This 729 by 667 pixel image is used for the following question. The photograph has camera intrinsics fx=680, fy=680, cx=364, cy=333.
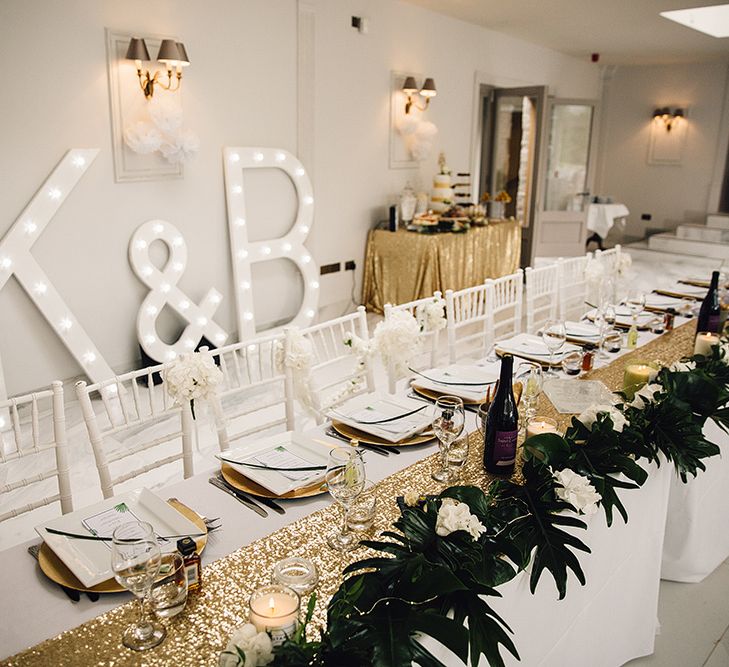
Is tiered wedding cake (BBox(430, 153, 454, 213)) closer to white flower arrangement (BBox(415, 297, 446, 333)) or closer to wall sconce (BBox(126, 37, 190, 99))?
wall sconce (BBox(126, 37, 190, 99))

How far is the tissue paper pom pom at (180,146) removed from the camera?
4230 mm

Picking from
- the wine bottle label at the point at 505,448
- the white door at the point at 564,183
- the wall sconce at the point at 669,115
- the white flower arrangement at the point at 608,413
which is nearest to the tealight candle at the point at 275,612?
the wine bottle label at the point at 505,448

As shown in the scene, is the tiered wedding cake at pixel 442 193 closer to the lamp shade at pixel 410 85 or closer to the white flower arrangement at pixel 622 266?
the lamp shade at pixel 410 85

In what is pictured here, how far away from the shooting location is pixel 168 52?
12.9 ft

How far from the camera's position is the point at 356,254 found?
244 inches

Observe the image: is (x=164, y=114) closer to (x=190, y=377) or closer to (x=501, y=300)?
(x=501, y=300)

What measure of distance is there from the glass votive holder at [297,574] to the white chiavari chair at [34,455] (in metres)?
0.85

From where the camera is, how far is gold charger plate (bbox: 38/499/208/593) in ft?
4.08

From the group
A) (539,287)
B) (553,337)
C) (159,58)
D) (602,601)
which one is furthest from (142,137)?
(602,601)

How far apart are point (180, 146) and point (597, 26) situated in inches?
197

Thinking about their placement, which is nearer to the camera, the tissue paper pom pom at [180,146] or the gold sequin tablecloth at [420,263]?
the tissue paper pom pom at [180,146]

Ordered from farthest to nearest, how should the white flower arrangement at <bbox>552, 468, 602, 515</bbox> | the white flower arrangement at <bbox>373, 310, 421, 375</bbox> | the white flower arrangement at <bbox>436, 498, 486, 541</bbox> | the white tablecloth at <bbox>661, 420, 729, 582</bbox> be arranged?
the white flower arrangement at <bbox>373, 310, 421, 375</bbox> → the white tablecloth at <bbox>661, 420, 729, 582</bbox> → the white flower arrangement at <bbox>552, 468, 602, 515</bbox> → the white flower arrangement at <bbox>436, 498, 486, 541</bbox>

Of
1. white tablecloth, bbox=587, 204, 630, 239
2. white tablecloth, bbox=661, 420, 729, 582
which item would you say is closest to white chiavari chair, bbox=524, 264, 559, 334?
white tablecloth, bbox=661, 420, 729, 582

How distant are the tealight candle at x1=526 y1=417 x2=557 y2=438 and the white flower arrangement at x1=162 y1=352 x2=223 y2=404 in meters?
0.91
